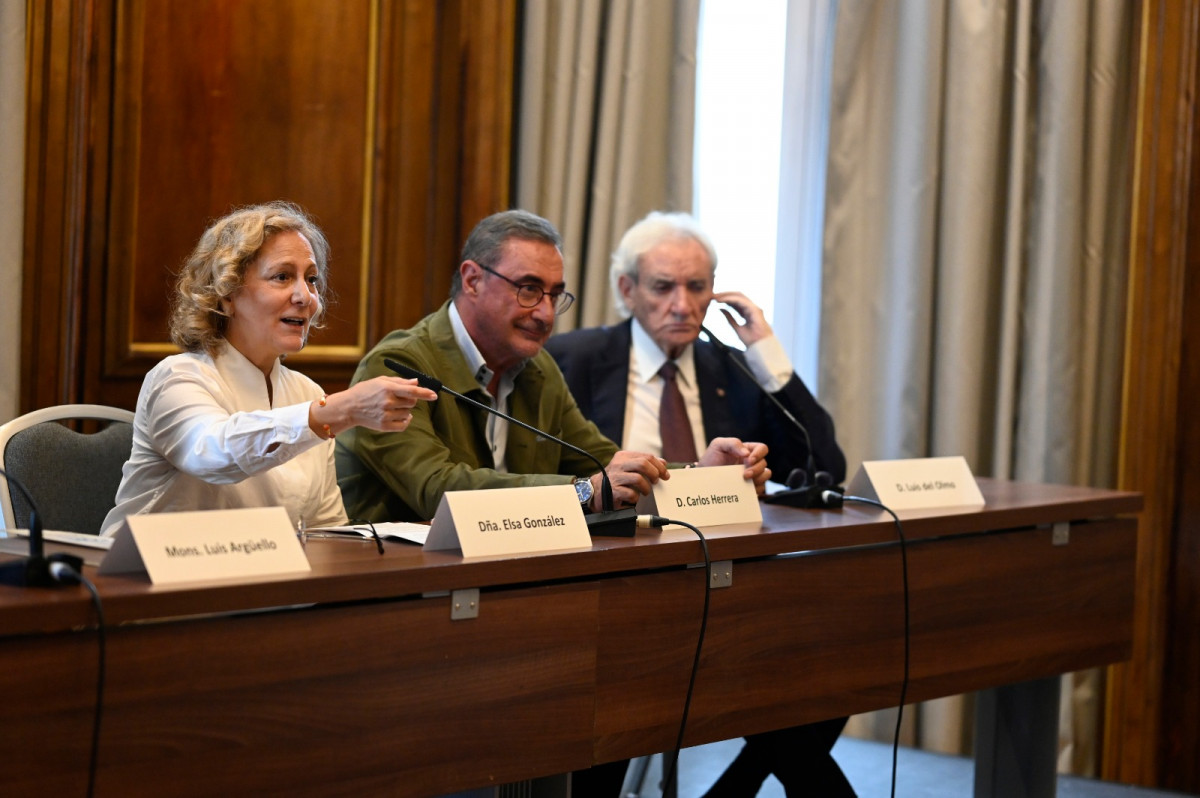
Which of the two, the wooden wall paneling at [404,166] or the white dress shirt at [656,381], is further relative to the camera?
the wooden wall paneling at [404,166]

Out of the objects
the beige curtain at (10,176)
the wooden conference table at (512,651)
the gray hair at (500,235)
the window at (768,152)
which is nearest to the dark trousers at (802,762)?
the wooden conference table at (512,651)

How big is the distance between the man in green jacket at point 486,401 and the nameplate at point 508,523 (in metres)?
0.38

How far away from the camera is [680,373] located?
2.94m

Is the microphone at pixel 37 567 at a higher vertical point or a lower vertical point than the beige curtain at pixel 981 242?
lower

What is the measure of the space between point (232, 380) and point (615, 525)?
2.08 feet

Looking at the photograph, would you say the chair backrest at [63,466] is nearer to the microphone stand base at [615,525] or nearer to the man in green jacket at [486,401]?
the man in green jacket at [486,401]

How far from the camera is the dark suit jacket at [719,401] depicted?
2.88m

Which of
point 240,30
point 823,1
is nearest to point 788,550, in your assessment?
point 240,30

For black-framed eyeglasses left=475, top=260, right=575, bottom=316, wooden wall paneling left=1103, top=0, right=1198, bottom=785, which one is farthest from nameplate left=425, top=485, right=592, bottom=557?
wooden wall paneling left=1103, top=0, right=1198, bottom=785

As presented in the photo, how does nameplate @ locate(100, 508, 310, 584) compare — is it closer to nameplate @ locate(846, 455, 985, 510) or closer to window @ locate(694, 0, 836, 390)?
nameplate @ locate(846, 455, 985, 510)

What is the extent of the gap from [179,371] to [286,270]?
0.76 feet

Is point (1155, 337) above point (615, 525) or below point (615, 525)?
above

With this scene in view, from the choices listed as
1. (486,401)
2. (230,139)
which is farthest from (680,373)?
(230,139)

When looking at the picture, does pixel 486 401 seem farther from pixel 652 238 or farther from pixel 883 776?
pixel 883 776
